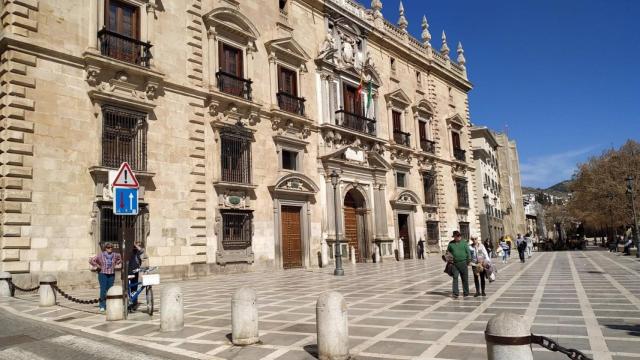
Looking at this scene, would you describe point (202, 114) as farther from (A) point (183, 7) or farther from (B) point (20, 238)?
(B) point (20, 238)

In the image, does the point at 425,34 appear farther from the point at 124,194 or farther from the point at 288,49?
the point at 124,194

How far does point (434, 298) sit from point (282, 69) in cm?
1466

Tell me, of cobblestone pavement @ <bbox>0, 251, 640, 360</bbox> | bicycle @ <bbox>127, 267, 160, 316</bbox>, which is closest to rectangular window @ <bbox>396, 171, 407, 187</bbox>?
cobblestone pavement @ <bbox>0, 251, 640, 360</bbox>

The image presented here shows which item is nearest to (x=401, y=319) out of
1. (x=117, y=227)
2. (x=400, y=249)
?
(x=117, y=227)

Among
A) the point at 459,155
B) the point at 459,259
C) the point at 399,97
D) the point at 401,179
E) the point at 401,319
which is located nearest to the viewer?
the point at 401,319

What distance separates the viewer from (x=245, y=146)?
19469mm

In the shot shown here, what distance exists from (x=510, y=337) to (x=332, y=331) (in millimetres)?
2153

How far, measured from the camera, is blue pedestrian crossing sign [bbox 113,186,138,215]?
8258mm

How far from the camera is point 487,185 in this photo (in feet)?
173

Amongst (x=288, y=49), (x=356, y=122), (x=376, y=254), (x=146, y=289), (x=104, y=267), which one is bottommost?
(x=376, y=254)

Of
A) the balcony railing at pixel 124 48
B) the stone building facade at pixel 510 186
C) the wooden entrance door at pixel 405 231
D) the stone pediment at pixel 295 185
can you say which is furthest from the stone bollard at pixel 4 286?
the stone building facade at pixel 510 186

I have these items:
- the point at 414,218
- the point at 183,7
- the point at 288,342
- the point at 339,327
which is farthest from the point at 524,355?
the point at 414,218

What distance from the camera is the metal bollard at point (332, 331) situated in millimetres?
5430

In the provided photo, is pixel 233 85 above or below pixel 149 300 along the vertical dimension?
above
